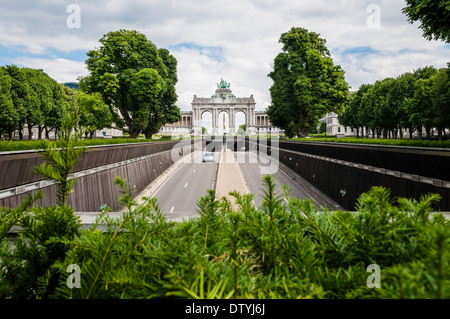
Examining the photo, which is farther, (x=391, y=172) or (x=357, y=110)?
(x=357, y=110)

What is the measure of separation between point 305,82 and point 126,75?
73.3ft

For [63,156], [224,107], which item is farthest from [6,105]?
[224,107]

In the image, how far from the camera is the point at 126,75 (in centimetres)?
3381

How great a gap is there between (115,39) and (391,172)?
110 feet

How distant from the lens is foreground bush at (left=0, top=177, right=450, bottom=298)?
96 cm

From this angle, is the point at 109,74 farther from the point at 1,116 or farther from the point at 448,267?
the point at 448,267

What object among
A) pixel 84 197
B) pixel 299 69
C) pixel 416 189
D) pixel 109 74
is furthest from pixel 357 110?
pixel 84 197

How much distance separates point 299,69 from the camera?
37969 millimetres

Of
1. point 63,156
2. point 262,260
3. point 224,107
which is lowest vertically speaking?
point 262,260

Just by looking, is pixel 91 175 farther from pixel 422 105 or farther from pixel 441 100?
pixel 422 105

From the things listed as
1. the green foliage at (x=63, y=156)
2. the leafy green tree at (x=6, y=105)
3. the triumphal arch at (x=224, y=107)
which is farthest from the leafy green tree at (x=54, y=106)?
the triumphal arch at (x=224, y=107)
